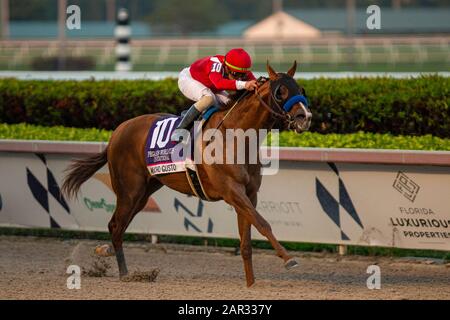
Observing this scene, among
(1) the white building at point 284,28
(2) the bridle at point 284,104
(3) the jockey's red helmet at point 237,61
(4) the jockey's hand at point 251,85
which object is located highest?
(3) the jockey's red helmet at point 237,61

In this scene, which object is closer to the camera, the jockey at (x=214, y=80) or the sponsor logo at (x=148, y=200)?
the jockey at (x=214, y=80)

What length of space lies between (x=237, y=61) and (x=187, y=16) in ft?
147

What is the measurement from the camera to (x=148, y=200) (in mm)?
9367

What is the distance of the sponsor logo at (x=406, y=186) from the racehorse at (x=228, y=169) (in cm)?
146

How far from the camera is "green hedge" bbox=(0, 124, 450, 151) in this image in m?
8.75

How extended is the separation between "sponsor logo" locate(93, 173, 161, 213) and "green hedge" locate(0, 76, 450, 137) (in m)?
1.53

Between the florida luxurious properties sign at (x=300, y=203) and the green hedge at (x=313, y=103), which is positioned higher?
the green hedge at (x=313, y=103)

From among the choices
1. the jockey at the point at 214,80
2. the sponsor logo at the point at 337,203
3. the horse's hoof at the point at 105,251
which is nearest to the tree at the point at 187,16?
the sponsor logo at the point at 337,203

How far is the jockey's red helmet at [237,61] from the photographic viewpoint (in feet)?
23.7

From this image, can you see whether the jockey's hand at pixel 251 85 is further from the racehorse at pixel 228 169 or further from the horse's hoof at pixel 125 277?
the horse's hoof at pixel 125 277

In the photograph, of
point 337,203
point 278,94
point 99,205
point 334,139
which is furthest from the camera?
point 99,205

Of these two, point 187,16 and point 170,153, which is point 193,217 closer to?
point 170,153

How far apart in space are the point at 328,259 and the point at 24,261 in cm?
256

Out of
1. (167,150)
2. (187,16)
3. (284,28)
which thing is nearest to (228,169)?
(167,150)
